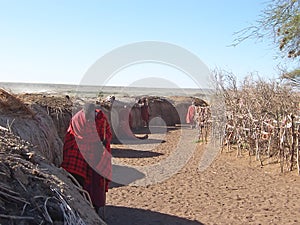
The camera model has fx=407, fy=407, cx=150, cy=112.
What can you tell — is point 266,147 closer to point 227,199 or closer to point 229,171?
point 229,171

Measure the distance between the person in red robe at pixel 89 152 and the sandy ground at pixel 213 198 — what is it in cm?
92

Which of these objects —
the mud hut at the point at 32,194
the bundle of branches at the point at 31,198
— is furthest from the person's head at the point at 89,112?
the bundle of branches at the point at 31,198

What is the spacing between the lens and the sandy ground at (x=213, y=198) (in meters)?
6.15

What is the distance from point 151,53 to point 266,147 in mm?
4151

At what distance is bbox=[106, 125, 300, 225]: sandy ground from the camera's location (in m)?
6.15

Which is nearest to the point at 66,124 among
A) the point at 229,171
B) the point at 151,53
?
the point at 151,53

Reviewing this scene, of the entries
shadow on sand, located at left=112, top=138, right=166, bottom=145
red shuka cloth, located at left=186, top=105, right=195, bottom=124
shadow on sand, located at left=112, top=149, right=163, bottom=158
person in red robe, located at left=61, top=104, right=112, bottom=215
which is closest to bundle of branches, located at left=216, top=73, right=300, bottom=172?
Result: shadow on sand, located at left=112, top=149, right=163, bottom=158

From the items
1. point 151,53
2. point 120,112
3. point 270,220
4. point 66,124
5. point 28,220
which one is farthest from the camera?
point 120,112

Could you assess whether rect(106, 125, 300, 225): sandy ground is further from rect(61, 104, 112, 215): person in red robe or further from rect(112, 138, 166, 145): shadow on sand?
rect(112, 138, 166, 145): shadow on sand

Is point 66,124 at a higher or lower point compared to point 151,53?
lower

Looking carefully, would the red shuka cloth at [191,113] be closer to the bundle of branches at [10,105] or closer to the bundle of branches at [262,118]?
the bundle of branches at [262,118]

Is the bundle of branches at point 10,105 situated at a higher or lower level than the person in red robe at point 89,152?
higher

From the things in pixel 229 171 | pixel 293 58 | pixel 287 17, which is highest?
Result: pixel 287 17

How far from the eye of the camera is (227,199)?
731 cm
